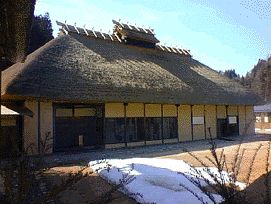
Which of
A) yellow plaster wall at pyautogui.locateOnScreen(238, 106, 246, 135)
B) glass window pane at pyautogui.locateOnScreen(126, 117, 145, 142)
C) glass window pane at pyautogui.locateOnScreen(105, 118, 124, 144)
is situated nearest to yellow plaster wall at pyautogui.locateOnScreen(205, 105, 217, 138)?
yellow plaster wall at pyautogui.locateOnScreen(238, 106, 246, 135)

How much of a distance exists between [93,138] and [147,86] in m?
3.97

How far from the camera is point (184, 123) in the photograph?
2164 cm

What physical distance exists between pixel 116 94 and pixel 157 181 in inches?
344

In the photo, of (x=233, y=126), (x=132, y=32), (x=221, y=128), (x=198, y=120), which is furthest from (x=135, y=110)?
(x=233, y=126)

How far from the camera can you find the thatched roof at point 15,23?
4020 millimetres

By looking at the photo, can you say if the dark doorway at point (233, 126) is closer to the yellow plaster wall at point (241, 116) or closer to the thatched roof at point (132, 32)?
the yellow plaster wall at point (241, 116)

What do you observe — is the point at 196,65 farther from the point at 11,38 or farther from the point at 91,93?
the point at 11,38

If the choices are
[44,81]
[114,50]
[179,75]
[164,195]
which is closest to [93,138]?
[44,81]

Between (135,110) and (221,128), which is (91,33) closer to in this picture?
(135,110)

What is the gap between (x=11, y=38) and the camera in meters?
5.55

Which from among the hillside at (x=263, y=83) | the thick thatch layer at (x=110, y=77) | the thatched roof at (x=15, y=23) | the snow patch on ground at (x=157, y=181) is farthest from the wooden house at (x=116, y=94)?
the hillside at (x=263, y=83)

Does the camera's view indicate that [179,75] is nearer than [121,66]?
No

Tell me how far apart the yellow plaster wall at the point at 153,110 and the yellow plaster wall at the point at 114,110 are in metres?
1.76

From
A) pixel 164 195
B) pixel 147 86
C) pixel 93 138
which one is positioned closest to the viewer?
pixel 164 195
